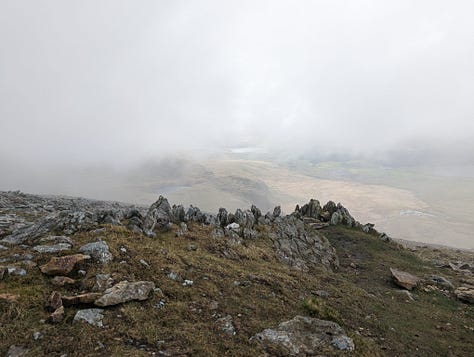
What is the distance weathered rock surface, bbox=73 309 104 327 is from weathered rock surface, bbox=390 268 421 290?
951 inches

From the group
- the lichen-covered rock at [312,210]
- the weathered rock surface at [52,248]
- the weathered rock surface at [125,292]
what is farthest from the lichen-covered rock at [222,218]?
the lichen-covered rock at [312,210]

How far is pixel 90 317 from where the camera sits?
10805 millimetres

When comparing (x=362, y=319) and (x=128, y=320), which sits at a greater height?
(x=128, y=320)

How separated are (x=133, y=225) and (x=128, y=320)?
10331 mm

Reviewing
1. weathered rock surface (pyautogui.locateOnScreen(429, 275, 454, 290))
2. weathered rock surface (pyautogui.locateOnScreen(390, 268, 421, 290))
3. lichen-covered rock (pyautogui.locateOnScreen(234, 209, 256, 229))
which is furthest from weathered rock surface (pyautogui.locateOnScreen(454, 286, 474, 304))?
lichen-covered rock (pyautogui.locateOnScreen(234, 209, 256, 229))

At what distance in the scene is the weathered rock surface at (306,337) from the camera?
1154cm

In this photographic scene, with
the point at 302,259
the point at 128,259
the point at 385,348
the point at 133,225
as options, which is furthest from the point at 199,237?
the point at 385,348

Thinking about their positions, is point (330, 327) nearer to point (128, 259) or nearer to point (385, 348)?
point (385, 348)

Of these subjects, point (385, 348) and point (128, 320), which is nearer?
point (128, 320)

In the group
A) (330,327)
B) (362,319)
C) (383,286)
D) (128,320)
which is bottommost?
(383,286)

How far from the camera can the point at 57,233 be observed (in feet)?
57.0

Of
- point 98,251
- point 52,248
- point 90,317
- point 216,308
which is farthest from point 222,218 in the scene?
point 90,317

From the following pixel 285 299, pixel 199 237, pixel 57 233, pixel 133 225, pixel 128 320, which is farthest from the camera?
pixel 199 237

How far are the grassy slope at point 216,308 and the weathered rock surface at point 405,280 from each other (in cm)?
80
